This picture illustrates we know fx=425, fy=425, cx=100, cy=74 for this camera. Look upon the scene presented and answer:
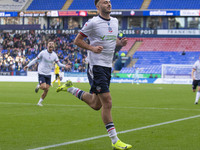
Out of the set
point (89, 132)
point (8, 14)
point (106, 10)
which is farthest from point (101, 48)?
point (8, 14)

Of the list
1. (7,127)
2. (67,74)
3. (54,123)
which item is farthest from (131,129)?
(67,74)

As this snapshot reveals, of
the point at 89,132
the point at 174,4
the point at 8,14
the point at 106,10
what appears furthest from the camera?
the point at 8,14

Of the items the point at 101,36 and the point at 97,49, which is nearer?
the point at 97,49

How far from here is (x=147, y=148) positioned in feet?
22.7

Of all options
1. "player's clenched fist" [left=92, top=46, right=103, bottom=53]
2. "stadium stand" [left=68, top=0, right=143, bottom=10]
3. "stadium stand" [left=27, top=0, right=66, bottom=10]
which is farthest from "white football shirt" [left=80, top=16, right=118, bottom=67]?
"stadium stand" [left=27, top=0, right=66, bottom=10]

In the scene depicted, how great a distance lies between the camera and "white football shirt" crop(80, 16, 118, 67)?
711 cm

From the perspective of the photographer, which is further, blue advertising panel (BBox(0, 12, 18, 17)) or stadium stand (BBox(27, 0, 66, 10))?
stadium stand (BBox(27, 0, 66, 10))

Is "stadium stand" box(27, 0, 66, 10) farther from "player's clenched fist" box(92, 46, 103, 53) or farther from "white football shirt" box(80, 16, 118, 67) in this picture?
"player's clenched fist" box(92, 46, 103, 53)

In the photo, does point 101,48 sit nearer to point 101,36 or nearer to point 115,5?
point 101,36

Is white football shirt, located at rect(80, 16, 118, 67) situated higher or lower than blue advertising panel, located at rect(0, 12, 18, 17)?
lower

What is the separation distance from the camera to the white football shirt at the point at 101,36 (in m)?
7.11

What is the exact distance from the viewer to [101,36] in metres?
7.18

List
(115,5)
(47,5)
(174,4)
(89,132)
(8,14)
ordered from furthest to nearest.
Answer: (47,5)
(8,14)
(115,5)
(174,4)
(89,132)

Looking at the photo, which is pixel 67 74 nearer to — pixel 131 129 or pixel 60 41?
pixel 60 41
